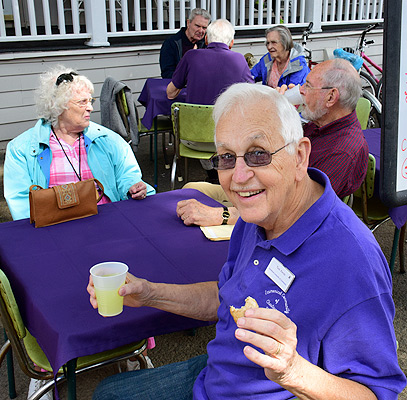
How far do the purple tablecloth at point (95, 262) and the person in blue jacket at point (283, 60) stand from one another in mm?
3101

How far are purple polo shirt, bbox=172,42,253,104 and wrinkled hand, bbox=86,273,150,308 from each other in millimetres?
3477

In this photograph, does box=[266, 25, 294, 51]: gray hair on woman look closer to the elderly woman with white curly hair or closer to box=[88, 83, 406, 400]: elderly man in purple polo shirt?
the elderly woman with white curly hair

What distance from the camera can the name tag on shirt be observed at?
1413 mm

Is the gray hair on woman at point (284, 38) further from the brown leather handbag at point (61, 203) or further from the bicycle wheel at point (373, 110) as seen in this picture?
the brown leather handbag at point (61, 203)

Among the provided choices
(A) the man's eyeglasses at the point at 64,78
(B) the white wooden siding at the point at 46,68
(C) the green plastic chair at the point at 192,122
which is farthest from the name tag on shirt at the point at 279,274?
(B) the white wooden siding at the point at 46,68

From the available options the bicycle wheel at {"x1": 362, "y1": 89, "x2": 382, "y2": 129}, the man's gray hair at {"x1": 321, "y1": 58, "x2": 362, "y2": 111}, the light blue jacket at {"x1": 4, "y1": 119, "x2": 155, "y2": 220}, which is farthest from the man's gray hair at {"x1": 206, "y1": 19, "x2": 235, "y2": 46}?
the light blue jacket at {"x1": 4, "y1": 119, "x2": 155, "y2": 220}

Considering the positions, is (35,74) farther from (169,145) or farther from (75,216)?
(75,216)

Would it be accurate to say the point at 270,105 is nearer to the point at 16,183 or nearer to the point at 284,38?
the point at 16,183

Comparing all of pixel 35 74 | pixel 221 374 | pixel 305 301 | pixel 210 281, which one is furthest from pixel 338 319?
pixel 35 74

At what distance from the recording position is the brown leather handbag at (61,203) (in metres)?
2.54

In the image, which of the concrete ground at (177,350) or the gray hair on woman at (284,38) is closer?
the concrete ground at (177,350)

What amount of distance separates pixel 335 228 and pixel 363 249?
10 centimetres

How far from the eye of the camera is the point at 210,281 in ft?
6.69

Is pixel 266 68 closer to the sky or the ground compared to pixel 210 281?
closer to the sky
